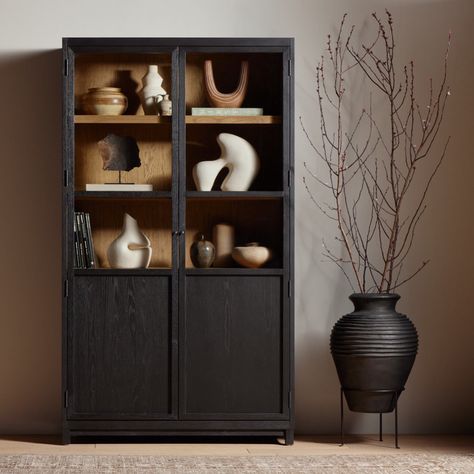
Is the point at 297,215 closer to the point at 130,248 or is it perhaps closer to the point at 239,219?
the point at 239,219

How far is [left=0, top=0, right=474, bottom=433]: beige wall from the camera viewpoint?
4.61 m

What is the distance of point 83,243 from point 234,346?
0.84m

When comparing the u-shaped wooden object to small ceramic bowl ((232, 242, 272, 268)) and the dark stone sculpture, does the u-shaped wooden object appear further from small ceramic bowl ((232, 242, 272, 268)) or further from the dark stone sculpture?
small ceramic bowl ((232, 242, 272, 268))

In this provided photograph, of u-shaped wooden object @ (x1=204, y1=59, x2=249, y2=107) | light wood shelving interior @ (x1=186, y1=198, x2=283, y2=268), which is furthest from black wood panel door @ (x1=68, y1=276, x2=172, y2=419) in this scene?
u-shaped wooden object @ (x1=204, y1=59, x2=249, y2=107)

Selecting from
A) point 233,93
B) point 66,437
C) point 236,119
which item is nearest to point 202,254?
point 236,119

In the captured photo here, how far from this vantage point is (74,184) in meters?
4.30

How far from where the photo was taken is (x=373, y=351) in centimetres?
418

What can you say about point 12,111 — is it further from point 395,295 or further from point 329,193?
point 395,295

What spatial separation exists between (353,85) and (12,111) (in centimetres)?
170

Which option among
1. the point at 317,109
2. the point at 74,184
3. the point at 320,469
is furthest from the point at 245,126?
the point at 320,469

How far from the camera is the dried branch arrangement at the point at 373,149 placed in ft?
15.3

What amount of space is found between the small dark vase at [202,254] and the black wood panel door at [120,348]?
0.57 feet

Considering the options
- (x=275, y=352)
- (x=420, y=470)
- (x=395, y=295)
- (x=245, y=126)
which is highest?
(x=245, y=126)

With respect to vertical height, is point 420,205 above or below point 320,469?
above
